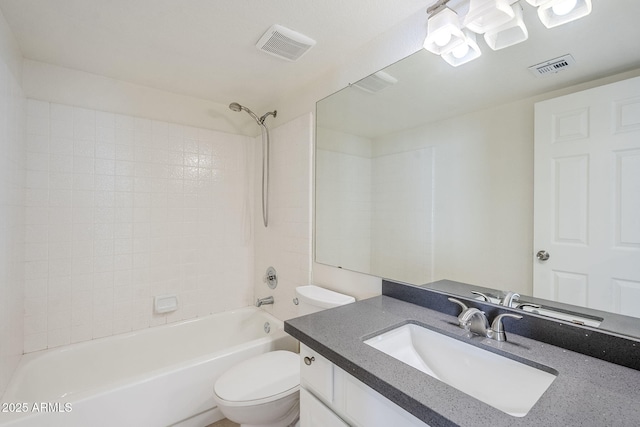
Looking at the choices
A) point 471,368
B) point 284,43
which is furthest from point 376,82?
point 471,368

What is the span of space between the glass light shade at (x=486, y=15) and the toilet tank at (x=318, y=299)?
4.54 ft

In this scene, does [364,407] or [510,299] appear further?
[510,299]

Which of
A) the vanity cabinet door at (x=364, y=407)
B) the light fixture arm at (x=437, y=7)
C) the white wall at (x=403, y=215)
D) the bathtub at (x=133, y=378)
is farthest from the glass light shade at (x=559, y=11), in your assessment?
the bathtub at (x=133, y=378)

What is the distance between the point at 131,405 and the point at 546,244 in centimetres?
201

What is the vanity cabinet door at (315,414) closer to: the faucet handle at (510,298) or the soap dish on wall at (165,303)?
the faucet handle at (510,298)

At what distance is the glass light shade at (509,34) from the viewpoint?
1.00m

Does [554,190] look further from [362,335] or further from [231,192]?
[231,192]

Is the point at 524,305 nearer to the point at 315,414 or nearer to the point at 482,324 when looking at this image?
the point at 482,324

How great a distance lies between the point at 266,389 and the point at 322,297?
21.3 inches

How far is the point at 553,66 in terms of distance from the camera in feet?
3.10

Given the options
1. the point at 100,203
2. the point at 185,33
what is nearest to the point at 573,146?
the point at 185,33

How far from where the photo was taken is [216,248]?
2482mm

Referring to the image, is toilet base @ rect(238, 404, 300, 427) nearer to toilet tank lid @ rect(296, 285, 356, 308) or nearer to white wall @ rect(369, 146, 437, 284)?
toilet tank lid @ rect(296, 285, 356, 308)

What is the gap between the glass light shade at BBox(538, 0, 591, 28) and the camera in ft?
2.91
